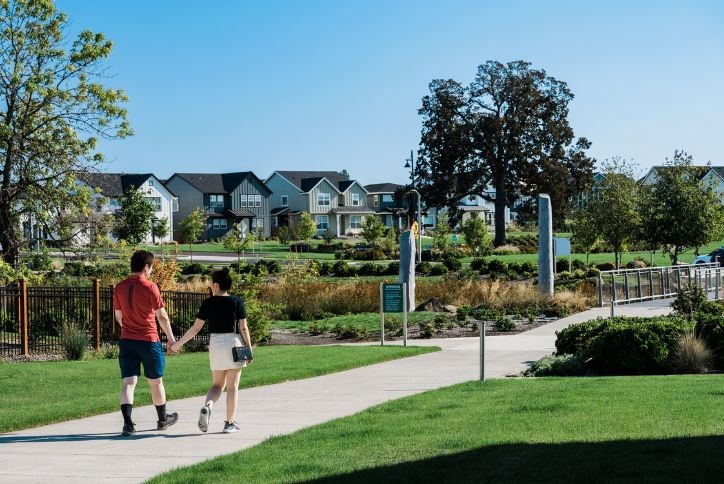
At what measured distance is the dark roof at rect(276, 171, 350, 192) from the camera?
113 metres

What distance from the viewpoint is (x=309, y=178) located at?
115m

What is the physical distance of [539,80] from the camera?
7819 centimetres

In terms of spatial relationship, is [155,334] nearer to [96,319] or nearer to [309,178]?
[96,319]

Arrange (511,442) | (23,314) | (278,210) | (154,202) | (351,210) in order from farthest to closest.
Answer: (351,210) → (278,210) → (154,202) → (23,314) → (511,442)

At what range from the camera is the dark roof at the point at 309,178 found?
113312 mm

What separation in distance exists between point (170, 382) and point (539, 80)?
66824 millimetres

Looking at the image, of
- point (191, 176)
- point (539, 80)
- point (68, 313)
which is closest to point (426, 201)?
point (539, 80)

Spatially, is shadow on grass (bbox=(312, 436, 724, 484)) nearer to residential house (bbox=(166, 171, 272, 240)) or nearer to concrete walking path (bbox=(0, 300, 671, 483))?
concrete walking path (bbox=(0, 300, 671, 483))

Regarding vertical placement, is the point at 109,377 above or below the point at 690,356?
below

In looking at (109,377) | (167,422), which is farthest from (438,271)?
(167,422)

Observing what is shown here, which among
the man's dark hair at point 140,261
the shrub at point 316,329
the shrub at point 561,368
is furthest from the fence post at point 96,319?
the man's dark hair at point 140,261

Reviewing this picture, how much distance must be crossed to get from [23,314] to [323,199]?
93.7 m

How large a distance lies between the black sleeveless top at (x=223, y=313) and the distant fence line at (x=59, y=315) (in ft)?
33.7

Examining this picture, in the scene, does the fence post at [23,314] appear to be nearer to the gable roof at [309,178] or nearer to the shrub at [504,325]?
the shrub at [504,325]
